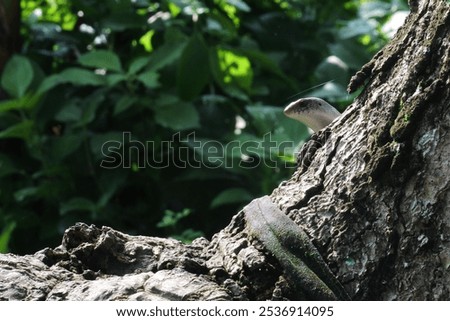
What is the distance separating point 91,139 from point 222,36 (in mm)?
Result: 840

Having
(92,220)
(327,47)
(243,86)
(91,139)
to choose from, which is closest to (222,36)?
(243,86)

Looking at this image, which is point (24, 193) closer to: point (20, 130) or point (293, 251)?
point (20, 130)

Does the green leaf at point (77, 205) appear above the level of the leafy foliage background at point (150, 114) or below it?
below

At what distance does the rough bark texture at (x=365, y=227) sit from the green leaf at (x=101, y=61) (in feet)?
6.58

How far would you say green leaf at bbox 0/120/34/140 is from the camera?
3445 mm

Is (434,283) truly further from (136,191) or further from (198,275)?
(136,191)

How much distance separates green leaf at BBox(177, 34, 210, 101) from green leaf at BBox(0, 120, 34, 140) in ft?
2.28

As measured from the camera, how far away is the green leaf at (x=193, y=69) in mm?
3586

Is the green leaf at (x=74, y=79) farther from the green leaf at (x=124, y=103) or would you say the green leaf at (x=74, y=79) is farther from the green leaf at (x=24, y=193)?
the green leaf at (x=24, y=193)

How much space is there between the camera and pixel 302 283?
146 cm

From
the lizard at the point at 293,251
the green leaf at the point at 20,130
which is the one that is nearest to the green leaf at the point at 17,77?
the green leaf at the point at 20,130

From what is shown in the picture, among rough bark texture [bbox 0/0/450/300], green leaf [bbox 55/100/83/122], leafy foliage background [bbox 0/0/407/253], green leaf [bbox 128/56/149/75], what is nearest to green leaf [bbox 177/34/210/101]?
leafy foliage background [bbox 0/0/407/253]

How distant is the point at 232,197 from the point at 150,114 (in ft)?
2.37

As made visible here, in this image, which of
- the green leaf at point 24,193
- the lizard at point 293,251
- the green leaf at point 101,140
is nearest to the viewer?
the lizard at point 293,251
